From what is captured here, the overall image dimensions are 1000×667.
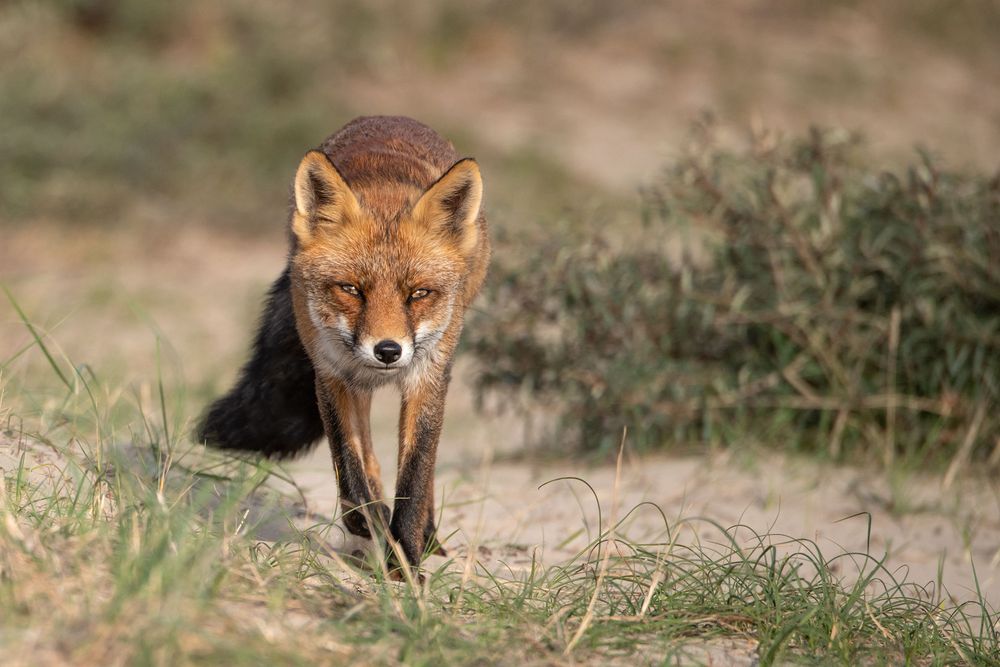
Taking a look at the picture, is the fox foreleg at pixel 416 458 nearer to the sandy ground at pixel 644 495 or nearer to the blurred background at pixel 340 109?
the sandy ground at pixel 644 495

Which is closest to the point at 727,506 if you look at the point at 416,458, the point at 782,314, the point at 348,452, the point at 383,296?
the point at 782,314

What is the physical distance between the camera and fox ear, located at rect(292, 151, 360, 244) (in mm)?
3809

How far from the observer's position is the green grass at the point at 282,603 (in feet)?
7.96

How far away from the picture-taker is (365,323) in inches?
145

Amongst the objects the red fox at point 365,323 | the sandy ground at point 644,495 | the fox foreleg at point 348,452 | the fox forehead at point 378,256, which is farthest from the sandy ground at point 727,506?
the fox forehead at point 378,256

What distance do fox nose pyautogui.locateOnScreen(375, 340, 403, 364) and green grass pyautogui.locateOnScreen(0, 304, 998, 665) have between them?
1.93 feet

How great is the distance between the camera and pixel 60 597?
98.2 inches

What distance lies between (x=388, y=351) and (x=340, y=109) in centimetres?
1073

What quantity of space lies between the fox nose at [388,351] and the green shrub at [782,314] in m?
2.54

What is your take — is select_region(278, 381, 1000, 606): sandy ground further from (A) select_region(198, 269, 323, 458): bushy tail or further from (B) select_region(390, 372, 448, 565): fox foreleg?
(B) select_region(390, 372, 448, 565): fox foreleg

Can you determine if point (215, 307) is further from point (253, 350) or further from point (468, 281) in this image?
point (468, 281)

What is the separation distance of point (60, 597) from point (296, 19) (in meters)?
13.2

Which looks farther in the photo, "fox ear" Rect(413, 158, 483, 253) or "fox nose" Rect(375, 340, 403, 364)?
"fox ear" Rect(413, 158, 483, 253)

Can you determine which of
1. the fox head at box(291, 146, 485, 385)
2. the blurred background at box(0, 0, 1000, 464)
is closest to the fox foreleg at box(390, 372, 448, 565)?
the fox head at box(291, 146, 485, 385)
